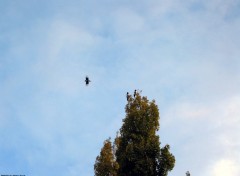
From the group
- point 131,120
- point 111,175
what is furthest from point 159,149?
point 111,175

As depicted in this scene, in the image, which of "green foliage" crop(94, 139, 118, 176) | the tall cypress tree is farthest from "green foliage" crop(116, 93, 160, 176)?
"green foliage" crop(94, 139, 118, 176)

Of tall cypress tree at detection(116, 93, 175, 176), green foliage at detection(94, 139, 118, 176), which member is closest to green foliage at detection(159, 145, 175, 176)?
tall cypress tree at detection(116, 93, 175, 176)

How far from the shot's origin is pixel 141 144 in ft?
109

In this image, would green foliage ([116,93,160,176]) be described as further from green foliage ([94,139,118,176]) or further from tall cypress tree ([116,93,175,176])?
green foliage ([94,139,118,176])

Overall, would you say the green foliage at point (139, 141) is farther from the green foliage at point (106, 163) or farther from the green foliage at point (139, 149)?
the green foliage at point (106, 163)

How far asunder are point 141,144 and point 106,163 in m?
5.26

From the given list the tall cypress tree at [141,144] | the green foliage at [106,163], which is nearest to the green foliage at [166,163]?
the tall cypress tree at [141,144]

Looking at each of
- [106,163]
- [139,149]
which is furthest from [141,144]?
[106,163]

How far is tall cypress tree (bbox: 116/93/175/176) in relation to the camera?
32.8 m

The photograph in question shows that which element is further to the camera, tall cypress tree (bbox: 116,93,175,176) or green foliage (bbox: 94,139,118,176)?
green foliage (bbox: 94,139,118,176)

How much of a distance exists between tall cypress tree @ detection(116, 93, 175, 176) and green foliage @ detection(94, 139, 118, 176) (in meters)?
1.93

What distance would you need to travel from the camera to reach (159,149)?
3331 cm

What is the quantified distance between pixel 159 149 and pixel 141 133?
232 cm

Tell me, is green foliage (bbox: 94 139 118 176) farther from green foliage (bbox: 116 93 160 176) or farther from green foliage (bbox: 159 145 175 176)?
green foliage (bbox: 159 145 175 176)
